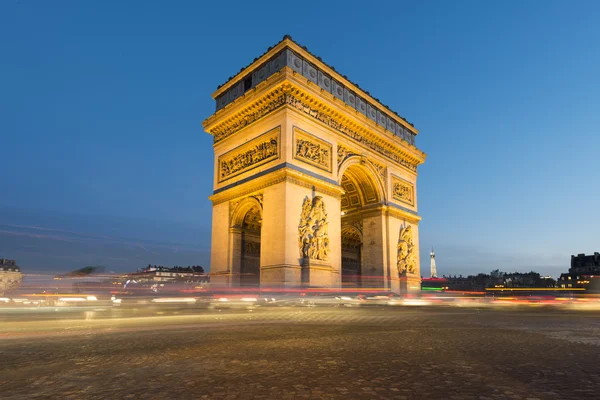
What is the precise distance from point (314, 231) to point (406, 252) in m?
7.94

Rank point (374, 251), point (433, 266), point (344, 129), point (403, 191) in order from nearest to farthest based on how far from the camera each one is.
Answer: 1. point (344, 129)
2. point (374, 251)
3. point (403, 191)
4. point (433, 266)

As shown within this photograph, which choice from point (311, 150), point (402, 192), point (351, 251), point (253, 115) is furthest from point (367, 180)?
point (253, 115)

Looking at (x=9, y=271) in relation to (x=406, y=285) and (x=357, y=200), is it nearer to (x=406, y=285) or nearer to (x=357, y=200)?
(x=357, y=200)

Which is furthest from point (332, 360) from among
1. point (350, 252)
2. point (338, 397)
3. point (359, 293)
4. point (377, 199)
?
point (350, 252)

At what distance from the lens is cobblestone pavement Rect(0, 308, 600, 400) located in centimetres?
228

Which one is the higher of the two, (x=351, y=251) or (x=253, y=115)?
(x=253, y=115)

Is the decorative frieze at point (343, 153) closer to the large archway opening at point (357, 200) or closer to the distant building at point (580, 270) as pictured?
the large archway opening at point (357, 200)

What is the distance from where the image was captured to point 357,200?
23.9 meters

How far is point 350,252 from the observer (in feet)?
88.5

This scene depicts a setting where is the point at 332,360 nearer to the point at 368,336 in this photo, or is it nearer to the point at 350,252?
the point at 368,336

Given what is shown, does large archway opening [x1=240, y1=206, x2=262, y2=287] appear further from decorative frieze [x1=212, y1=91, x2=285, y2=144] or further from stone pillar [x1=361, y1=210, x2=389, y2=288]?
stone pillar [x1=361, y1=210, x2=389, y2=288]

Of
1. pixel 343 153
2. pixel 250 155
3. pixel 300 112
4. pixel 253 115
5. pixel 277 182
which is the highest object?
pixel 253 115

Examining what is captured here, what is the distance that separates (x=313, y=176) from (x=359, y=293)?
5878 millimetres

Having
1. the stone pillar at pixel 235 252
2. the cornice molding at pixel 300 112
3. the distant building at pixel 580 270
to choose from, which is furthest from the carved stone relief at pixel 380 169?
the distant building at pixel 580 270
